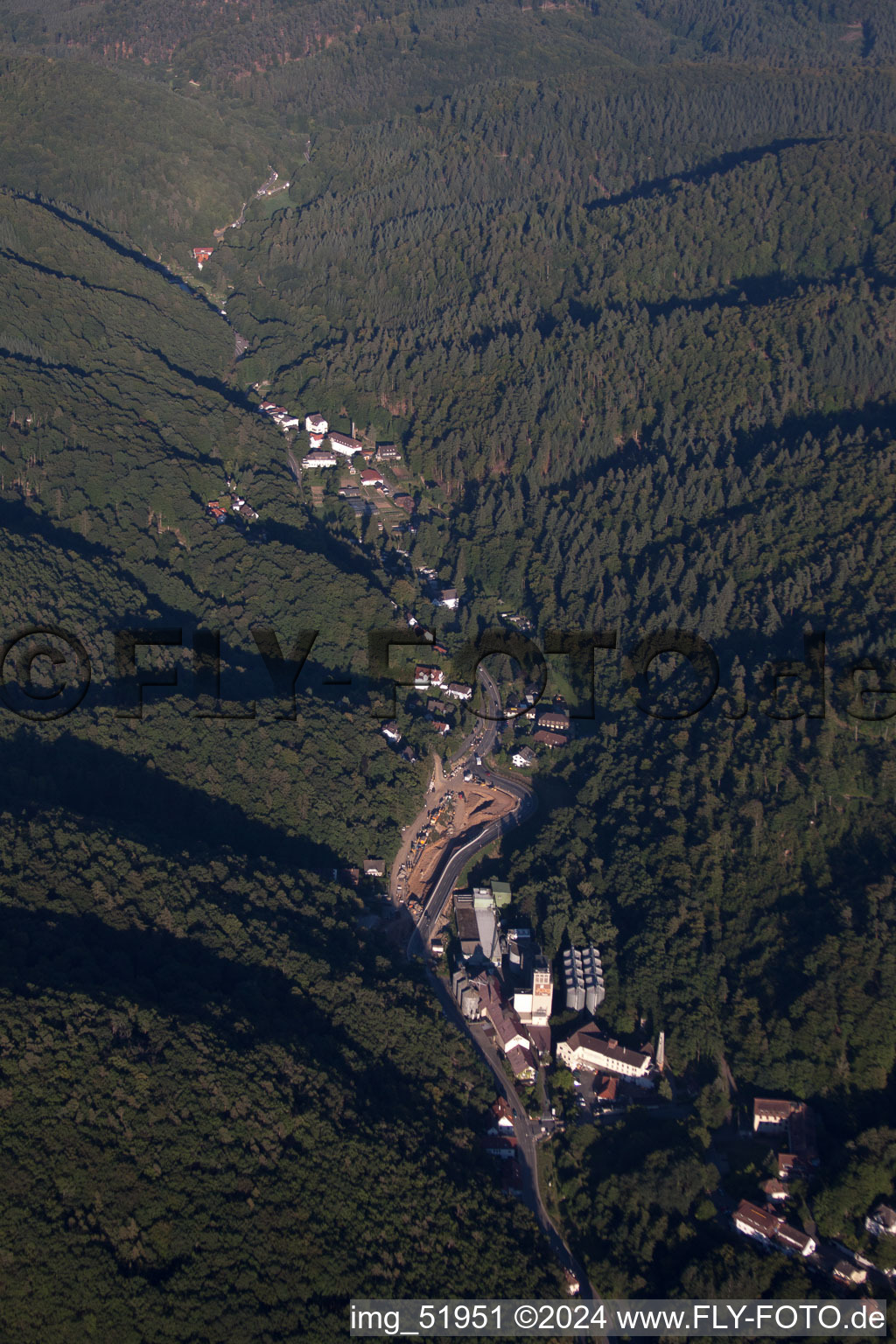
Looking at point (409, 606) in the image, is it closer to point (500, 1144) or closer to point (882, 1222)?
point (500, 1144)

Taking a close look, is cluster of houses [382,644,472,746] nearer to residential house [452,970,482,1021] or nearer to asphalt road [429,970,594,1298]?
asphalt road [429,970,594,1298]

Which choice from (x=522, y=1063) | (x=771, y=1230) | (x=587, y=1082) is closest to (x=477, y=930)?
(x=522, y=1063)

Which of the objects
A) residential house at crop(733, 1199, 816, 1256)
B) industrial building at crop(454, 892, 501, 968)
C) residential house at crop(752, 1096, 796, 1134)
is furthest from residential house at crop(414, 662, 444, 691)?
residential house at crop(733, 1199, 816, 1256)

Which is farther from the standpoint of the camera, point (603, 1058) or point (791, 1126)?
point (603, 1058)

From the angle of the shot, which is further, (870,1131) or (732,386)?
(732,386)

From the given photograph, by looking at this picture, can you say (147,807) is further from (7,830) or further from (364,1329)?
(364,1329)

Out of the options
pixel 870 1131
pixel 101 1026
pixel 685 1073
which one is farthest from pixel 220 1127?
pixel 870 1131
